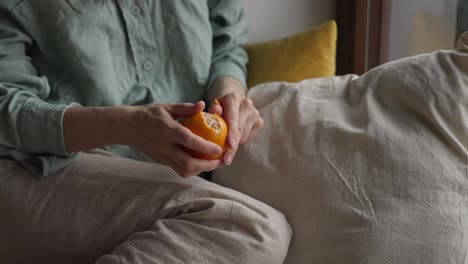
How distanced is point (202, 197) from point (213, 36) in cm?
46

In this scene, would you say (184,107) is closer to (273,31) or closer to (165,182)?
(165,182)

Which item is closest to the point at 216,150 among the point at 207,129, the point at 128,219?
the point at 207,129

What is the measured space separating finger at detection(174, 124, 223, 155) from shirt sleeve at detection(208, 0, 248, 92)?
0.36m

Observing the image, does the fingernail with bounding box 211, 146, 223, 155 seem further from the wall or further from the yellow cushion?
the wall

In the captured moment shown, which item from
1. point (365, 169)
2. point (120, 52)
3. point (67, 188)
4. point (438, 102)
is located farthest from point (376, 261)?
point (120, 52)

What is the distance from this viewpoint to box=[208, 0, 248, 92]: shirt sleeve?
3.52 feet

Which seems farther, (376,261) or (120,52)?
(120,52)

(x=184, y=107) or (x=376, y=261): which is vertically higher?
(x=184, y=107)

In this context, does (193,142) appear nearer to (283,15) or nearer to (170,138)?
(170,138)

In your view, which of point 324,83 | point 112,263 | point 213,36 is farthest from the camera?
point 213,36

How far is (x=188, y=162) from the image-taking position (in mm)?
714

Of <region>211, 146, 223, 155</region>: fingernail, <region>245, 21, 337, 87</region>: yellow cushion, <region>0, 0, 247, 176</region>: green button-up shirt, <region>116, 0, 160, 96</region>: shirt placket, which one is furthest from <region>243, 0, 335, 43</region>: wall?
<region>211, 146, 223, 155</region>: fingernail

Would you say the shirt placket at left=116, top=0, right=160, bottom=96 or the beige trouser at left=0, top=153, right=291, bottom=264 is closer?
the beige trouser at left=0, top=153, right=291, bottom=264

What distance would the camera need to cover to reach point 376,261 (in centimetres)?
69
